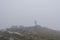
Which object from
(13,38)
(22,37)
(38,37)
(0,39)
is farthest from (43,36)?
(0,39)

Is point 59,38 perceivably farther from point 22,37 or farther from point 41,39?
point 22,37

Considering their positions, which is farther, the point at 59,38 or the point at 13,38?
the point at 59,38

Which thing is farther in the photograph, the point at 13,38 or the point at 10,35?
the point at 10,35

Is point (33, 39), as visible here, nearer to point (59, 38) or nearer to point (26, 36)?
point (26, 36)

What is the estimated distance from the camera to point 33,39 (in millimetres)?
13086

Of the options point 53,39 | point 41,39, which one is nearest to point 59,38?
point 53,39

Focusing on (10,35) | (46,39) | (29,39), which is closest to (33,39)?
(29,39)

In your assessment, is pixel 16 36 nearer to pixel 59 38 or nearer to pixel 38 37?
pixel 38 37

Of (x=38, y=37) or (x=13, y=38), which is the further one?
(x=38, y=37)

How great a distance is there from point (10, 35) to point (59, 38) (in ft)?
16.8

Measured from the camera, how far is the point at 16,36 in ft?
44.1

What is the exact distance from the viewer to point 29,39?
12.9 metres

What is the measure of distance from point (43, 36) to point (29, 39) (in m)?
1.89

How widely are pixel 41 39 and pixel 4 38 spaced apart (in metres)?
3.81
